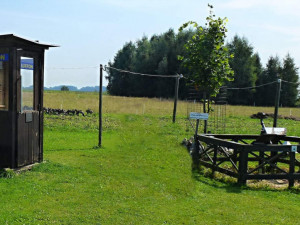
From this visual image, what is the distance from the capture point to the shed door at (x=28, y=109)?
916cm

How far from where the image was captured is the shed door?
30.1ft

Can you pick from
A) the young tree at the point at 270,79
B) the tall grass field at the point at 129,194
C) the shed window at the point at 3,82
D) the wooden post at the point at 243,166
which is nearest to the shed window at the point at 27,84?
the shed window at the point at 3,82

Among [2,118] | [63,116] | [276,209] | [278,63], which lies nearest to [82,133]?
[63,116]

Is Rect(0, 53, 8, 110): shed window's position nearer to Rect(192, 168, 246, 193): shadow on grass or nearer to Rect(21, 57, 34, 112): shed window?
Rect(21, 57, 34, 112): shed window

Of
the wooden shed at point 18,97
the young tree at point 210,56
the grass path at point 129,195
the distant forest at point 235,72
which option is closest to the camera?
the grass path at point 129,195

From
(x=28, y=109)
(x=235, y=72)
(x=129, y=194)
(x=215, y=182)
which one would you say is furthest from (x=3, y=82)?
(x=235, y=72)

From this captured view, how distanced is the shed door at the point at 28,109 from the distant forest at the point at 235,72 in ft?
158

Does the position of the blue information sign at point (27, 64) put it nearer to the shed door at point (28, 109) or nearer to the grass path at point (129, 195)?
the shed door at point (28, 109)

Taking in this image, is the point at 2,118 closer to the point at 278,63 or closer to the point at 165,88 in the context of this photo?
the point at 165,88

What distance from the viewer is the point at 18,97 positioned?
357 inches

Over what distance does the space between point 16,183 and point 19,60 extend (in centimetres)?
299

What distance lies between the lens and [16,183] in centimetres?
819

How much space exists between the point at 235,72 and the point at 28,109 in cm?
5363

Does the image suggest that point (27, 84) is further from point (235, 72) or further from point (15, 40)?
point (235, 72)
